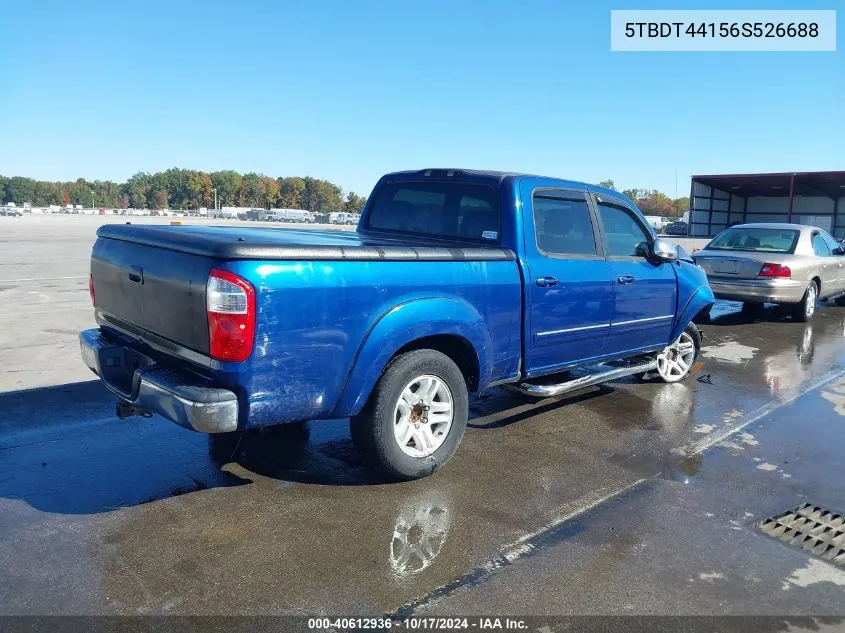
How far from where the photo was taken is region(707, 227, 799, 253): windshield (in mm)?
11195

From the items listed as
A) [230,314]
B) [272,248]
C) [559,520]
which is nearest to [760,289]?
[559,520]

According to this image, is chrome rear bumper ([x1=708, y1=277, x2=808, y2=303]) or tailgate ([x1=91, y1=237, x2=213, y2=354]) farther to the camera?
chrome rear bumper ([x1=708, y1=277, x2=808, y2=303])

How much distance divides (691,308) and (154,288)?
197 inches

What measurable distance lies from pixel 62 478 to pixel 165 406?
1.29m

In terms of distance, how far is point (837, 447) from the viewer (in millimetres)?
5098

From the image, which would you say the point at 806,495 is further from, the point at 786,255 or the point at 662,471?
the point at 786,255

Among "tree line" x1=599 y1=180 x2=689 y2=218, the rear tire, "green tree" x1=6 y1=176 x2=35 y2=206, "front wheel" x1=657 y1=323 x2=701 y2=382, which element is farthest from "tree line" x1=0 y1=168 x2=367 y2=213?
"front wheel" x1=657 y1=323 x2=701 y2=382

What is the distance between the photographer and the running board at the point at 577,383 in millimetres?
4945

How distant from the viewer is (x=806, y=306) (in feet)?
36.9

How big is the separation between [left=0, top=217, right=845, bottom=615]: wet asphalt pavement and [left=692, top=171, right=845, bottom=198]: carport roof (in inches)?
1304

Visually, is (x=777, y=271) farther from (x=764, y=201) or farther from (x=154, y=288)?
(x=764, y=201)

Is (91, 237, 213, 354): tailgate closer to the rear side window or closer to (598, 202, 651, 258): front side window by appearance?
the rear side window

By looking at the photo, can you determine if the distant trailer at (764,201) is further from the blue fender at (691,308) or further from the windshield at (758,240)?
the blue fender at (691,308)

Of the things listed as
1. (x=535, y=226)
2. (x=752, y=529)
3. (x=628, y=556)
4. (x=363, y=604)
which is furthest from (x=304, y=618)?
(x=535, y=226)
